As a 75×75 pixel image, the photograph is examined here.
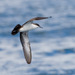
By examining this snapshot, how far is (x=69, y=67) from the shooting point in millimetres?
24453

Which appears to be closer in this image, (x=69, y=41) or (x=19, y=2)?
(x=69, y=41)

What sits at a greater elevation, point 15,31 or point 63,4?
point 15,31

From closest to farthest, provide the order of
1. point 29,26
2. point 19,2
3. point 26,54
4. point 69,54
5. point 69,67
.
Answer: point 29,26, point 26,54, point 69,67, point 69,54, point 19,2

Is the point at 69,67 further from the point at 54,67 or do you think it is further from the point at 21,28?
the point at 21,28

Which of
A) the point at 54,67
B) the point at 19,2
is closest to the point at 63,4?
the point at 19,2

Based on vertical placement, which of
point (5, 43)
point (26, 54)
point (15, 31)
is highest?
point (15, 31)

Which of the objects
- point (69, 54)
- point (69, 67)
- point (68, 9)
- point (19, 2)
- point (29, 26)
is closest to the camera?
point (29, 26)

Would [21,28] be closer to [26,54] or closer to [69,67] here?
[26,54]

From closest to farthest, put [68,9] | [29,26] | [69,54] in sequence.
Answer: [29,26]
[69,54]
[68,9]

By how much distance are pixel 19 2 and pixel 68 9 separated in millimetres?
8635

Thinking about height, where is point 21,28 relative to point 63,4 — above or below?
above

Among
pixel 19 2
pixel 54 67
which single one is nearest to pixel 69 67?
pixel 54 67

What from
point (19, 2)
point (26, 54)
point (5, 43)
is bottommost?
point (19, 2)

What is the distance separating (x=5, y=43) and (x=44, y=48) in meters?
3.73
